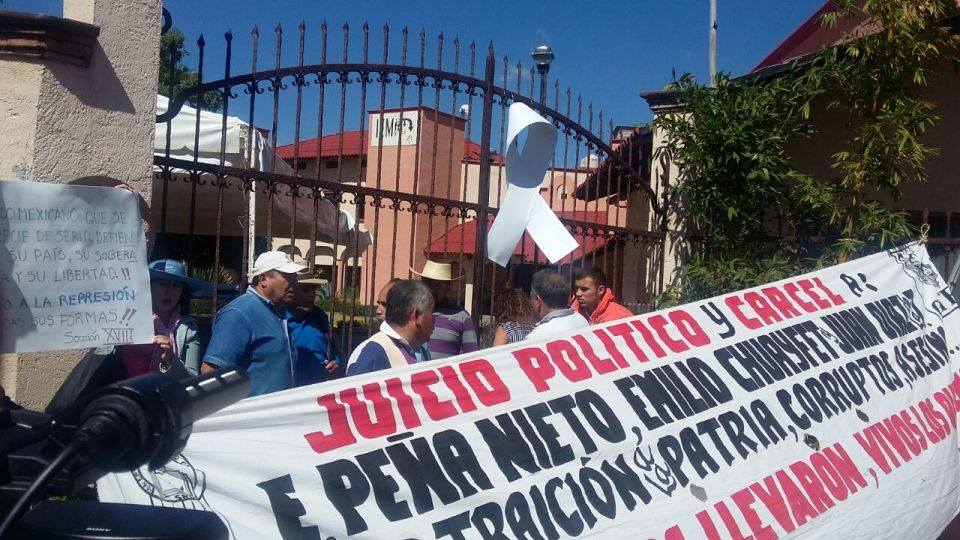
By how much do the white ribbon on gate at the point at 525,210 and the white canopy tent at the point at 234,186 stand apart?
3.08 feet

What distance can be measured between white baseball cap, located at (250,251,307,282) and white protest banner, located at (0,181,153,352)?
1462 millimetres

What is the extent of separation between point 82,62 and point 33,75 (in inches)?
8.7

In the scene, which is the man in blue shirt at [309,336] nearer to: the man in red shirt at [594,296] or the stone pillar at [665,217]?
the man in red shirt at [594,296]

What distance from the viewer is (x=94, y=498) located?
285cm

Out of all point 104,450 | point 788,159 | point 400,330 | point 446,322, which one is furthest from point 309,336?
point 788,159

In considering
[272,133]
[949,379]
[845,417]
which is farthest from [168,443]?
[949,379]

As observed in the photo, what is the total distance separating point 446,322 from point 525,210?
0.95 metres

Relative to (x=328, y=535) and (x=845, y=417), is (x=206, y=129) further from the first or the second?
(x=845, y=417)

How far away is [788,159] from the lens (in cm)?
696

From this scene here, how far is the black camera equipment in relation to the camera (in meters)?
1.25

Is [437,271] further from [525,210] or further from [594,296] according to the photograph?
[594,296]

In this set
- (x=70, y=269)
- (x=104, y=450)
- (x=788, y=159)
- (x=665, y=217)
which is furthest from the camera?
(x=665, y=217)

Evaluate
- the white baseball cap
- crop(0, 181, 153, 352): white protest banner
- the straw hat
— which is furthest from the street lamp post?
crop(0, 181, 153, 352): white protest banner

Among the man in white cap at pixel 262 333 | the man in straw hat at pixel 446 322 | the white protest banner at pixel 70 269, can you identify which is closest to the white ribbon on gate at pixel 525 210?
the man in straw hat at pixel 446 322
